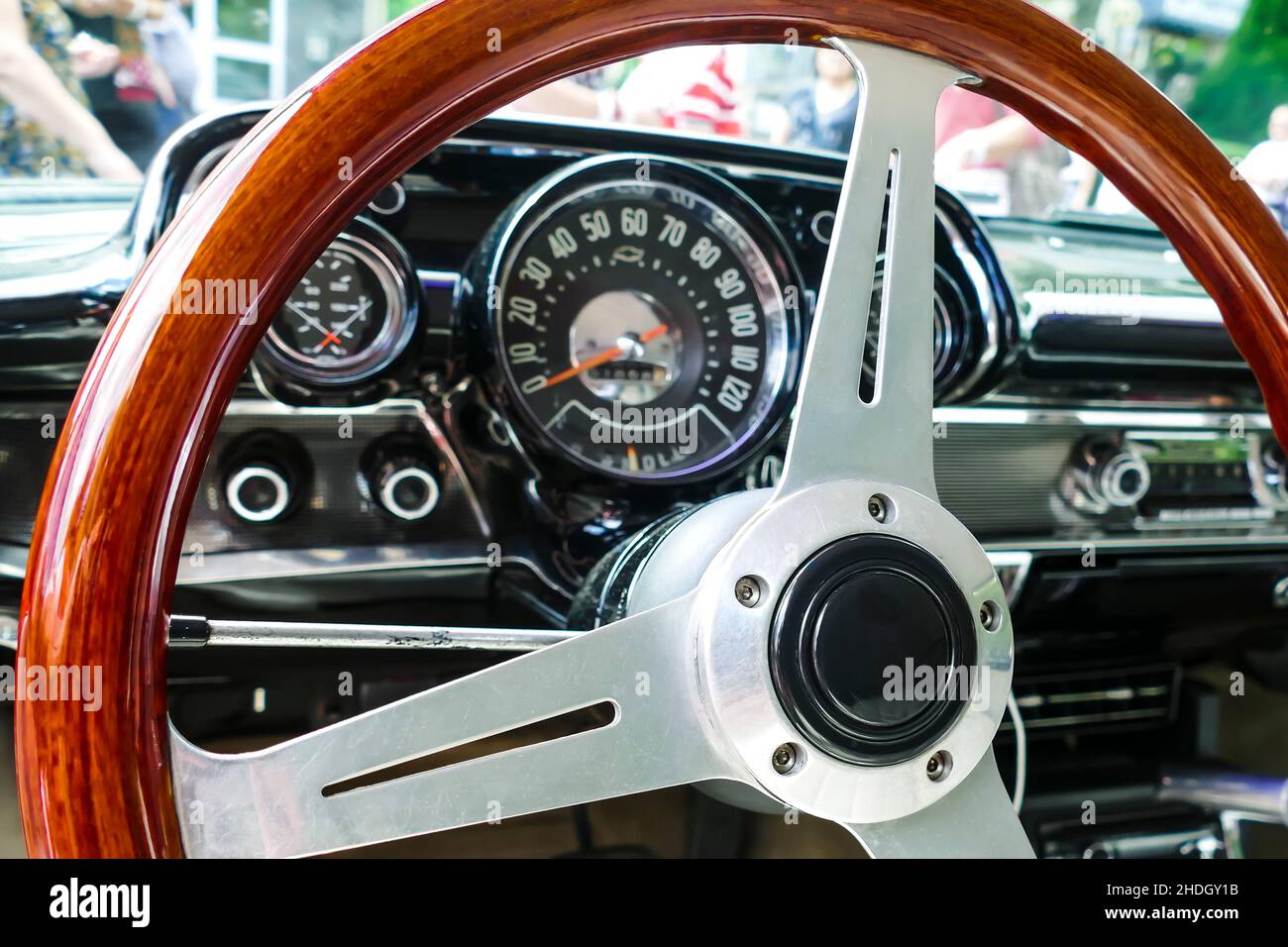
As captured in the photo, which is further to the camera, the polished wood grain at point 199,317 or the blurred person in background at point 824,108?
the blurred person in background at point 824,108

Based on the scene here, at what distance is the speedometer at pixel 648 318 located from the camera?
3.78 ft

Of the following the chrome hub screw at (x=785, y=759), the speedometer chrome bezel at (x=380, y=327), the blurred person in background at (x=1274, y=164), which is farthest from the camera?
the blurred person in background at (x=1274, y=164)

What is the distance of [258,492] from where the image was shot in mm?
1104

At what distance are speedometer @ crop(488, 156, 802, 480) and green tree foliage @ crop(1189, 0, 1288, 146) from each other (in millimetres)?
1586

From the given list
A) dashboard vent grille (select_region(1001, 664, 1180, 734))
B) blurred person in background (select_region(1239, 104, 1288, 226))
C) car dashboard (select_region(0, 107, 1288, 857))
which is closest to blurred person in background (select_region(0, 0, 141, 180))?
car dashboard (select_region(0, 107, 1288, 857))

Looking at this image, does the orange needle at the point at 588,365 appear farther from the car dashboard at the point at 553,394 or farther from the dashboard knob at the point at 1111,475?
the dashboard knob at the point at 1111,475

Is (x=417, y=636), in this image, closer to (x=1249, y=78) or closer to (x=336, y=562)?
(x=336, y=562)

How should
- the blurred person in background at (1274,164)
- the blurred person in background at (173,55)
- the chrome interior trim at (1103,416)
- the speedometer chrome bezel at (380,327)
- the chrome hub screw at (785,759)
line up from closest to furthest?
the chrome hub screw at (785,759)
the speedometer chrome bezel at (380,327)
the chrome interior trim at (1103,416)
the blurred person in background at (173,55)
the blurred person in background at (1274,164)

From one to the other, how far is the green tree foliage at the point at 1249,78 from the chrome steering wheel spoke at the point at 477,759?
2.15m

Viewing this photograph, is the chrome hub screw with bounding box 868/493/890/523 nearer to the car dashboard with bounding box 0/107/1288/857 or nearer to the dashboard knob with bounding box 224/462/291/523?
the car dashboard with bounding box 0/107/1288/857

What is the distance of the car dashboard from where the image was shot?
1.11 meters

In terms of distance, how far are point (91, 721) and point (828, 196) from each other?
106cm

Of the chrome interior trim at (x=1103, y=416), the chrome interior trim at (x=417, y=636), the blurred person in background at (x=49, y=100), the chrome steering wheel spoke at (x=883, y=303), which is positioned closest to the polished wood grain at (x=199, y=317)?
the chrome steering wheel spoke at (x=883, y=303)
